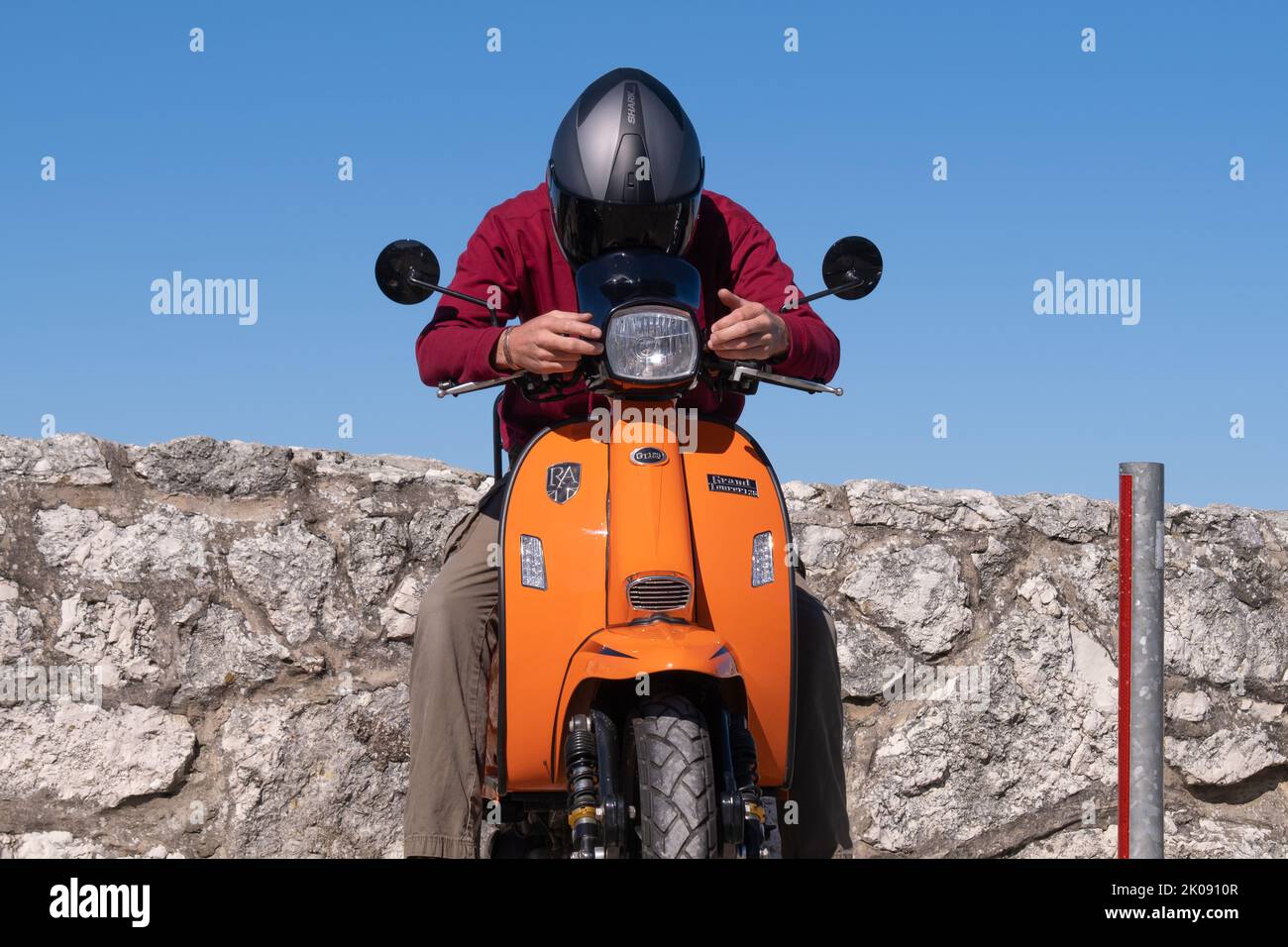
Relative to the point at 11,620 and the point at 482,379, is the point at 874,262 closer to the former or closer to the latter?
the point at 482,379

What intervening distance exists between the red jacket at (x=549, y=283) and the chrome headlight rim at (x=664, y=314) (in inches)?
16.0

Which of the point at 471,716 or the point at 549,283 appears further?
the point at 549,283

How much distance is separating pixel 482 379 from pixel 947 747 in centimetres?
207

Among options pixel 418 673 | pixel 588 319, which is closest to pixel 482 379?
pixel 588 319

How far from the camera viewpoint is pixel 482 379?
2.53 meters

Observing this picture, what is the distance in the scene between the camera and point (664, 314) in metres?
2.26

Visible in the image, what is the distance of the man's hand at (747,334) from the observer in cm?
237

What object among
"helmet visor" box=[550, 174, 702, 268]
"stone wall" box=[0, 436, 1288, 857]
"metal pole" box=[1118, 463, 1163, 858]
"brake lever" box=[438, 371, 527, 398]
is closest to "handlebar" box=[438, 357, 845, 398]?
"brake lever" box=[438, 371, 527, 398]

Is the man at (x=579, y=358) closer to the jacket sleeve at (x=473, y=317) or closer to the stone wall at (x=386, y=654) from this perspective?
the jacket sleeve at (x=473, y=317)

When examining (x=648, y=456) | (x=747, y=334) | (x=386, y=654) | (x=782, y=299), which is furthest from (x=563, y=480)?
(x=386, y=654)

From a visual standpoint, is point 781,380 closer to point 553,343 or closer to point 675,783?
point 553,343

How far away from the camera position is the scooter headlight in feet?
7.38

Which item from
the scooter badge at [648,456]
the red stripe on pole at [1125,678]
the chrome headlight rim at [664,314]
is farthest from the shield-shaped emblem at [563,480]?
the red stripe on pole at [1125,678]

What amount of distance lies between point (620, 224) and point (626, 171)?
10cm
